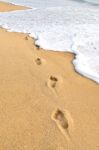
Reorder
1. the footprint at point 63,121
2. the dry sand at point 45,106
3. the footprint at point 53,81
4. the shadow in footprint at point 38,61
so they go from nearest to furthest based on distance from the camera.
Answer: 1. the dry sand at point 45,106
2. the footprint at point 63,121
3. the footprint at point 53,81
4. the shadow in footprint at point 38,61

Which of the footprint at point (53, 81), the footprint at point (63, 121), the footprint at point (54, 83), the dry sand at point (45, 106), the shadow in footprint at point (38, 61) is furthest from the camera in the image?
the shadow in footprint at point (38, 61)

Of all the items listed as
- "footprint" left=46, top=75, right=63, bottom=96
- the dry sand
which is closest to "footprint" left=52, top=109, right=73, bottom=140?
the dry sand

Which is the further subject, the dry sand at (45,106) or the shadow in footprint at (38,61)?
the shadow in footprint at (38,61)

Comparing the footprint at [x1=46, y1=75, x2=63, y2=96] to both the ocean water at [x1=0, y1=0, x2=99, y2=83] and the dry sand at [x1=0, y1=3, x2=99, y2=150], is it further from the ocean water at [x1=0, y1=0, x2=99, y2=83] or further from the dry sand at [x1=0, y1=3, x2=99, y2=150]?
the ocean water at [x1=0, y1=0, x2=99, y2=83]

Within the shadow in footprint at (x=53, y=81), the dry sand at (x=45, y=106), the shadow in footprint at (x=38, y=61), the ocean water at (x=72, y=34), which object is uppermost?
the dry sand at (x=45, y=106)

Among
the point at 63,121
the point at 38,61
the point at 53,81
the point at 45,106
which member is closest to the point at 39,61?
the point at 38,61

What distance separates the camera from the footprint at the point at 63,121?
285 cm

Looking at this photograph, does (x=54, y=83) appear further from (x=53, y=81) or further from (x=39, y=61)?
(x=39, y=61)

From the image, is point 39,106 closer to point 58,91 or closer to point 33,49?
point 58,91

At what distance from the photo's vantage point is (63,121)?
2.99 meters

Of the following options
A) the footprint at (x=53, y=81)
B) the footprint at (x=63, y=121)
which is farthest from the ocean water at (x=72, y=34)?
the footprint at (x=63, y=121)

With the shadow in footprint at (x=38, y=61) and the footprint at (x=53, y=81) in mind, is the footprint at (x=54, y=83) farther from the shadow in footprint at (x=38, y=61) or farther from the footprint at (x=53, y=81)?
the shadow in footprint at (x=38, y=61)

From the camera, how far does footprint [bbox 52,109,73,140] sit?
9.34ft

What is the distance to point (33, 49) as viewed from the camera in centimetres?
547
